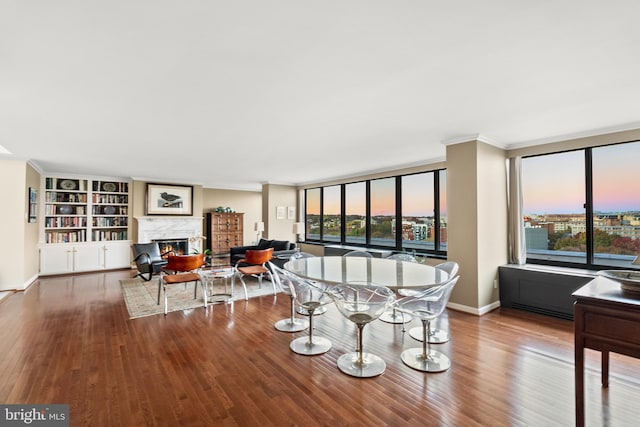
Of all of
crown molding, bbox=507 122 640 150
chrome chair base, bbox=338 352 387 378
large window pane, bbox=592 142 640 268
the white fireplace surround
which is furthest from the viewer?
the white fireplace surround

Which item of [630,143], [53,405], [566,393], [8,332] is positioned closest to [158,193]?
[8,332]

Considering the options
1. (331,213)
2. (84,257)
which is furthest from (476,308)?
(84,257)

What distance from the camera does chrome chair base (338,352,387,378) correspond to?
252cm

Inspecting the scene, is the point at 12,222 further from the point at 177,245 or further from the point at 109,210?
the point at 177,245

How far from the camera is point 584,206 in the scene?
400 cm

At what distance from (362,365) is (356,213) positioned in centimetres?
525

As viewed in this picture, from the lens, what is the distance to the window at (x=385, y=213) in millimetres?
5684

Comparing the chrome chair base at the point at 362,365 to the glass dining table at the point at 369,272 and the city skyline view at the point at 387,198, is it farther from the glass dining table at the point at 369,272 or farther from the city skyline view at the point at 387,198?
the city skyline view at the point at 387,198

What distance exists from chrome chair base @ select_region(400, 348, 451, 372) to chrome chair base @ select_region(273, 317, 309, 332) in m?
1.31

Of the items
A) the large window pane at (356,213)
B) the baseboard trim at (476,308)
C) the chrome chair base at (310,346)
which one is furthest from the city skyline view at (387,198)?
the chrome chair base at (310,346)

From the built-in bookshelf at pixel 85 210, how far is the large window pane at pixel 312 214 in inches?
203

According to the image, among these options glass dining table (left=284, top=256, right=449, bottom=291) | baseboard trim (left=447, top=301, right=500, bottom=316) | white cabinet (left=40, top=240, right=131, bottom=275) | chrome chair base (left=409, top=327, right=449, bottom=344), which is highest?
glass dining table (left=284, top=256, right=449, bottom=291)

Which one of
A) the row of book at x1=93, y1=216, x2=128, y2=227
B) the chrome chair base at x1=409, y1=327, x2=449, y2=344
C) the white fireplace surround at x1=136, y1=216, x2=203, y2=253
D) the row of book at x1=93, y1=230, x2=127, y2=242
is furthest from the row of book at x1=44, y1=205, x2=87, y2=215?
the chrome chair base at x1=409, y1=327, x2=449, y2=344

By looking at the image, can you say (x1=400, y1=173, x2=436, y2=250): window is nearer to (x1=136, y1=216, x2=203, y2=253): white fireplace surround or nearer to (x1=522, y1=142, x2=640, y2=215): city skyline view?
(x1=522, y1=142, x2=640, y2=215): city skyline view
